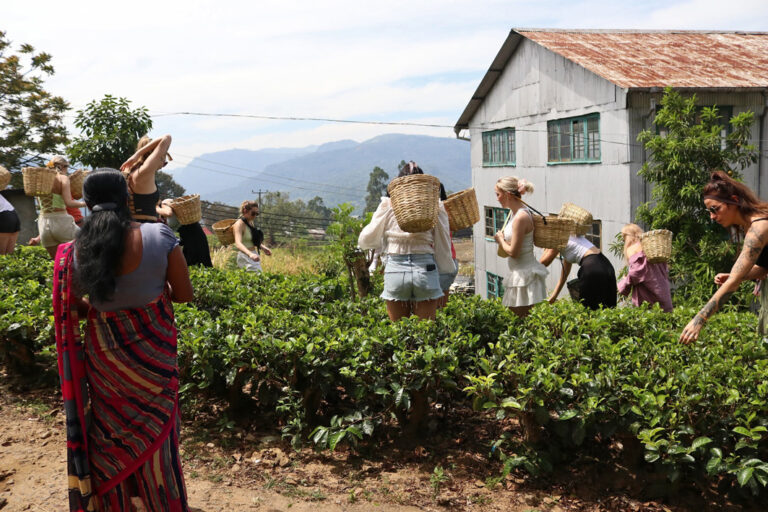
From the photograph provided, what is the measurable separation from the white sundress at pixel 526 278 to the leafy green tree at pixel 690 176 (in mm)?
7736

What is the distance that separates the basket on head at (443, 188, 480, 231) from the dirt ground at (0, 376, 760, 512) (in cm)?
188

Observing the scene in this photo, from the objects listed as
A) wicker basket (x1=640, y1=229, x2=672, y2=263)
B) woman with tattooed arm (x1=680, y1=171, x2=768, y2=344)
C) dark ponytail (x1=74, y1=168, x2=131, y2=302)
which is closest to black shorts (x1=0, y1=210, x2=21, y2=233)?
dark ponytail (x1=74, y1=168, x2=131, y2=302)

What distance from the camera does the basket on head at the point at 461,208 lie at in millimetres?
5647

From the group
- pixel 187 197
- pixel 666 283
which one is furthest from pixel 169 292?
pixel 666 283

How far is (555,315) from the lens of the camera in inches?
209

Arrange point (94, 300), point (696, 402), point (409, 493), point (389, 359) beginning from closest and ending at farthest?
1. point (94, 300)
2. point (696, 402)
3. point (409, 493)
4. point (389, 359)

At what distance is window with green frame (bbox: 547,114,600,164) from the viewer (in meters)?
15.5

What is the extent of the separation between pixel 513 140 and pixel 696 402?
1737 centimetres

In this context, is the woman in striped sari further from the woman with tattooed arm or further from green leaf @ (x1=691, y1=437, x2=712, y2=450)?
the woman with tattooed arm

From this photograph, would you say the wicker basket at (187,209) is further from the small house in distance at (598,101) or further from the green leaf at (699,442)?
the small house in distance at (598,101)

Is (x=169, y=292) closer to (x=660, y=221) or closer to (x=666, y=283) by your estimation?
(x=666, y=283)

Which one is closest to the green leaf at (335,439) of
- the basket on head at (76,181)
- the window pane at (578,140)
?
the basket on head at (76,181)

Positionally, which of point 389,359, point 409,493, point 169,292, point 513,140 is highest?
point 513,140

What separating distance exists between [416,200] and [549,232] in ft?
5.43
